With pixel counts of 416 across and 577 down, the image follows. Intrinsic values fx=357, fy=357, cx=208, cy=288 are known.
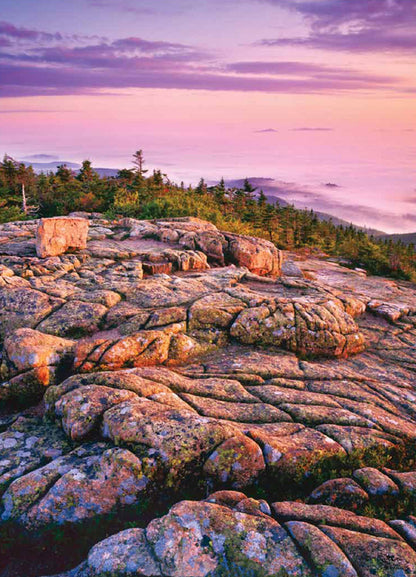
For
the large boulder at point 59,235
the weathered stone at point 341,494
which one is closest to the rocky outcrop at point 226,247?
the large boulder at point 59,235

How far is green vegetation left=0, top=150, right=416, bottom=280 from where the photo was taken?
121 feet

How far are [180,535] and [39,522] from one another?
2.98 meters

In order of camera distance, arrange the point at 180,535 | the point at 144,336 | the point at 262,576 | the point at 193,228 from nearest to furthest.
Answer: the point at 262,576
the point at 180,535
the point at 144,336
the point at 193,228

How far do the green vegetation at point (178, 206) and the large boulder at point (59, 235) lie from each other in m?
15.4

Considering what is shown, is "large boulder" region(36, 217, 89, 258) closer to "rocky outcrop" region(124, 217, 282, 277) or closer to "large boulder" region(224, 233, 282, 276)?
"rocky outcrop" region(124, 217, 282, 277)

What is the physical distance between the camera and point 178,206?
129ft

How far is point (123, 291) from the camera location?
1620 cm

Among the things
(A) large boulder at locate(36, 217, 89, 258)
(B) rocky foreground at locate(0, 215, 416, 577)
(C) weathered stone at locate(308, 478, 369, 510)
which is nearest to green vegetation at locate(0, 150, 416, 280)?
(A) large boulder at locate(36, 217, 89, 258)

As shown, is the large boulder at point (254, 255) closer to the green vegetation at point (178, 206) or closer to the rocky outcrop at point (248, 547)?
the green vegetation at point (178, 206)

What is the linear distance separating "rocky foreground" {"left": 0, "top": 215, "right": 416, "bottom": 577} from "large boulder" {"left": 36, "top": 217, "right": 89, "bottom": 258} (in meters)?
2.49

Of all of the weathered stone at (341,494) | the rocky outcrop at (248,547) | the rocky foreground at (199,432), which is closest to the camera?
the rocky outcrop at (248,547)

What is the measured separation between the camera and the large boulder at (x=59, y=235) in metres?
19.9

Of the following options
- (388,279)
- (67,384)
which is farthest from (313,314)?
(388,279)

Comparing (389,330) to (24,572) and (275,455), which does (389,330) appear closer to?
(275,455)
